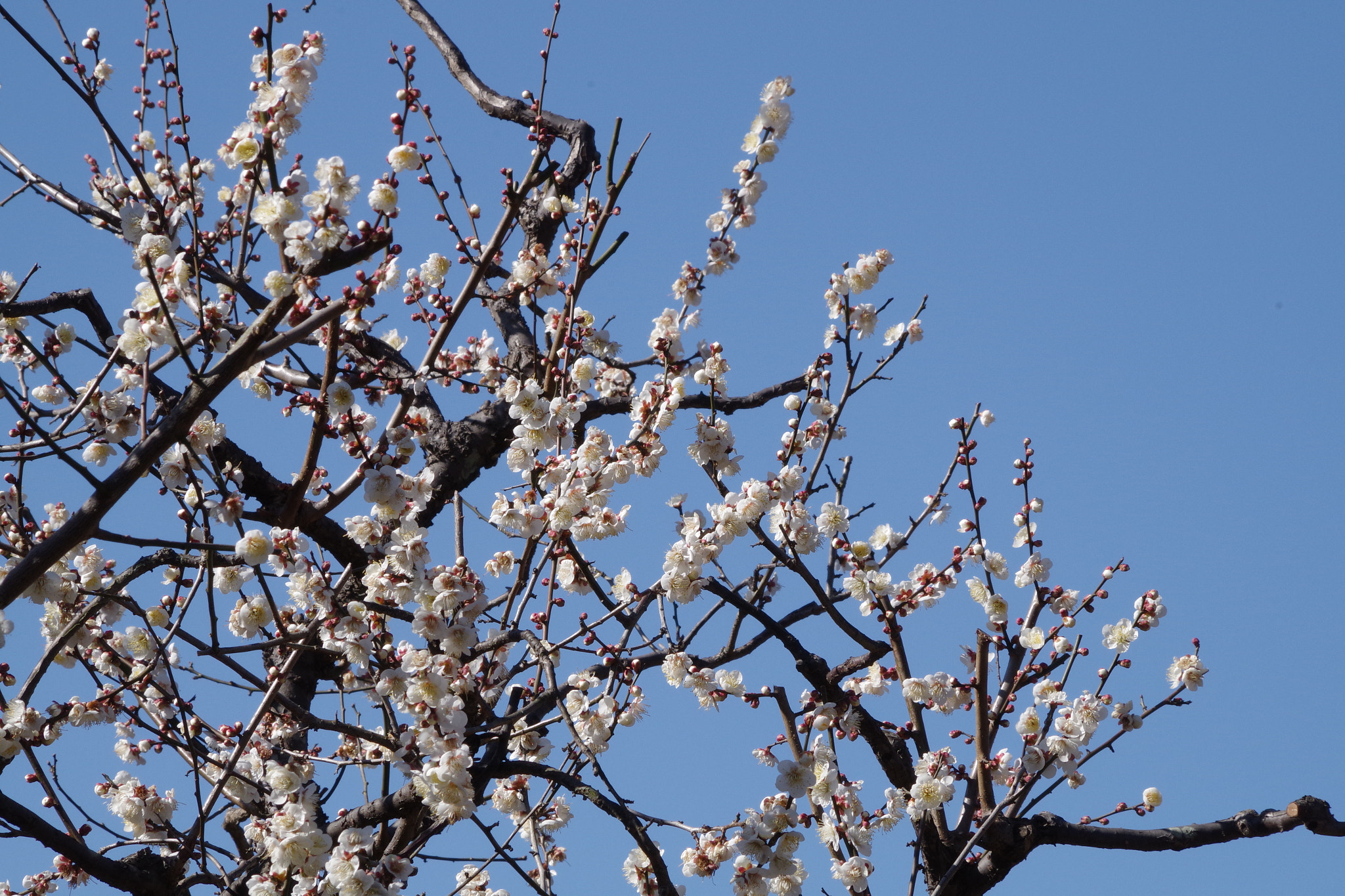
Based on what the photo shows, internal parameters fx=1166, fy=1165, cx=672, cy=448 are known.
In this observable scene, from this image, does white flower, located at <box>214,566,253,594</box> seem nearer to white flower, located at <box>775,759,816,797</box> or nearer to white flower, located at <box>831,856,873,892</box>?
white flower, located at <box>775,759,816,797</box>

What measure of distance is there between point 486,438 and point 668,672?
1.21m

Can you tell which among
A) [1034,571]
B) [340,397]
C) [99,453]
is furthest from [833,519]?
[99,453]

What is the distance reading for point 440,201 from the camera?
3.62 meters

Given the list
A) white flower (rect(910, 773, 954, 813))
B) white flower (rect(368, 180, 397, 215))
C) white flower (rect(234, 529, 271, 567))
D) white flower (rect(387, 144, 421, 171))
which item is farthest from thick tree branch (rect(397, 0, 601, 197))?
white flower (rect(910, 773, 954, 813))

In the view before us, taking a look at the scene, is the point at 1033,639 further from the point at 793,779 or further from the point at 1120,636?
the point at 793,779

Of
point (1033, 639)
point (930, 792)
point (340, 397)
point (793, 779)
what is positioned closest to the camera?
point (340, 397)

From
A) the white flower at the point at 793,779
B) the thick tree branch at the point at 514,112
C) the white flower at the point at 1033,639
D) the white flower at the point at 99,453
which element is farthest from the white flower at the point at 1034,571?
the white flower at the point at 99,453

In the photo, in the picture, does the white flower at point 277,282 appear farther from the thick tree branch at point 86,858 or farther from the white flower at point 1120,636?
the white flower at point 1120,636

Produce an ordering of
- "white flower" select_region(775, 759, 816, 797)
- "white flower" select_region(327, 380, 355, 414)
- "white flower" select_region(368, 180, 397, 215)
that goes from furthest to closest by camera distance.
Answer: "white flower" select_region(775, 759, 816, 797)
"white flower" select_region(327, 380, 355, 414)
"white flower" select_region(368, 180, 397, 215)

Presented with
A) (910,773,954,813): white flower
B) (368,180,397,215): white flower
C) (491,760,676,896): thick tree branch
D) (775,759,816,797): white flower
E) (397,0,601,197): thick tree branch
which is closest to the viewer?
(368,180,397,215): white flower

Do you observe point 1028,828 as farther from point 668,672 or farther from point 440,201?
point 440,201

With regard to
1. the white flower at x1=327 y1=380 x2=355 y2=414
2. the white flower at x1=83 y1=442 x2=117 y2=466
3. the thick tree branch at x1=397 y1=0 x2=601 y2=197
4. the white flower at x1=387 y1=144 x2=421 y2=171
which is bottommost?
the white flower at x1=327 y1=380 x2=355 y2=414

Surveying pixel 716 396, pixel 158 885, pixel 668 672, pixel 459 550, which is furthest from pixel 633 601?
pixel 158 885

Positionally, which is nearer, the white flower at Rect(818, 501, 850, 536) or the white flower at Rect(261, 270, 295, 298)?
the white flower at Rect(261, 270, 295, 298)
